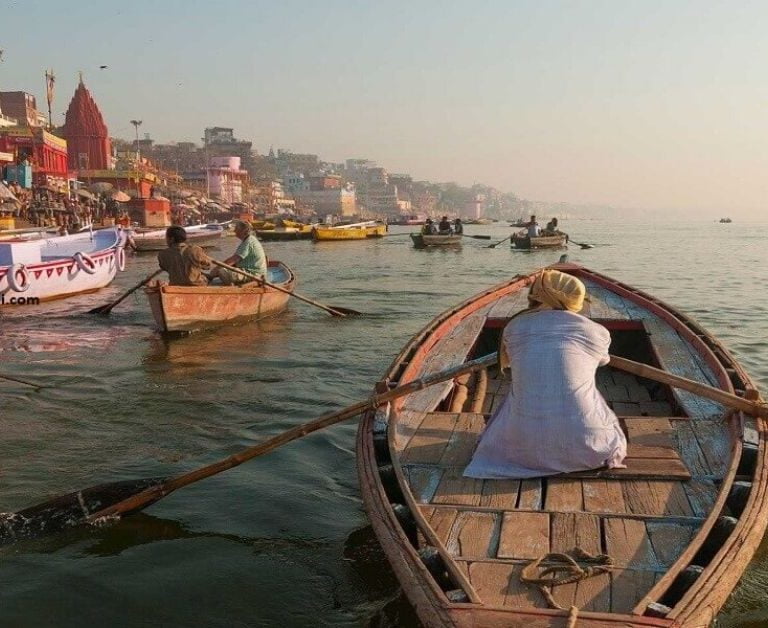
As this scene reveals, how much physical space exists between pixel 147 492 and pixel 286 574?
1.09 meters

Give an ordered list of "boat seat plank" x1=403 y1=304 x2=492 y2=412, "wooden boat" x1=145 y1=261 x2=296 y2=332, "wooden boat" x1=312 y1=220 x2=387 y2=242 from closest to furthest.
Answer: "boat seat plank" x1=403 y1=304 x2=492 y2=412 → "wooden boat" x1=145 y1=261 x2=296 y2=332 → "wooden boat" x1=312 y1=220 x2=387 y2=242

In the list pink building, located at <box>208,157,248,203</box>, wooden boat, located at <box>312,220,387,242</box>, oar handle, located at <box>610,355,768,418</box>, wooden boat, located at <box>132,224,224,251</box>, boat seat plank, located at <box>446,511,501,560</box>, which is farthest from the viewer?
pink building, located at <box>208,157,248,203</box>

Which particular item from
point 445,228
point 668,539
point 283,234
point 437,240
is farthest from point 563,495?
point 283,234

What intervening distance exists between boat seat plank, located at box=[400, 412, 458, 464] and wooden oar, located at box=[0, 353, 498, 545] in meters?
0.29

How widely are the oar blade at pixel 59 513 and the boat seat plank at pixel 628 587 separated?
309 centimetres

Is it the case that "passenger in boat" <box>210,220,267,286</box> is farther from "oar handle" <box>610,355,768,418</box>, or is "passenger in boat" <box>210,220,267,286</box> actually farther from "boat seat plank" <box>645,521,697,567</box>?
"boat seat plank" <box>645,521,697,567</box>

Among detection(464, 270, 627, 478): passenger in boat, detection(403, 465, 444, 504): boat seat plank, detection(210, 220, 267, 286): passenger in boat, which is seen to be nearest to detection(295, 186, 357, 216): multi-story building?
detection(210, 220, 267, 286): passenger in boat

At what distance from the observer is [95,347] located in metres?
10.8

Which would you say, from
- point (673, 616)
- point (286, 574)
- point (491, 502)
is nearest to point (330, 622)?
point (286, 574)

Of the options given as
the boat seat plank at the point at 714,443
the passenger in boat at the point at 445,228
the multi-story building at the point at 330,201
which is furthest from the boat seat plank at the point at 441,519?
the multi-story building at the point at 330,201

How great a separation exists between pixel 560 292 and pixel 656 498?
115 cm

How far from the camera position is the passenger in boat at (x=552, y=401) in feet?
12.2

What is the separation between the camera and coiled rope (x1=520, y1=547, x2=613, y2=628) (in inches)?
115

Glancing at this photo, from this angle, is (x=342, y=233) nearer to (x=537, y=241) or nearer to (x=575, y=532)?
(x=537, y=241)
